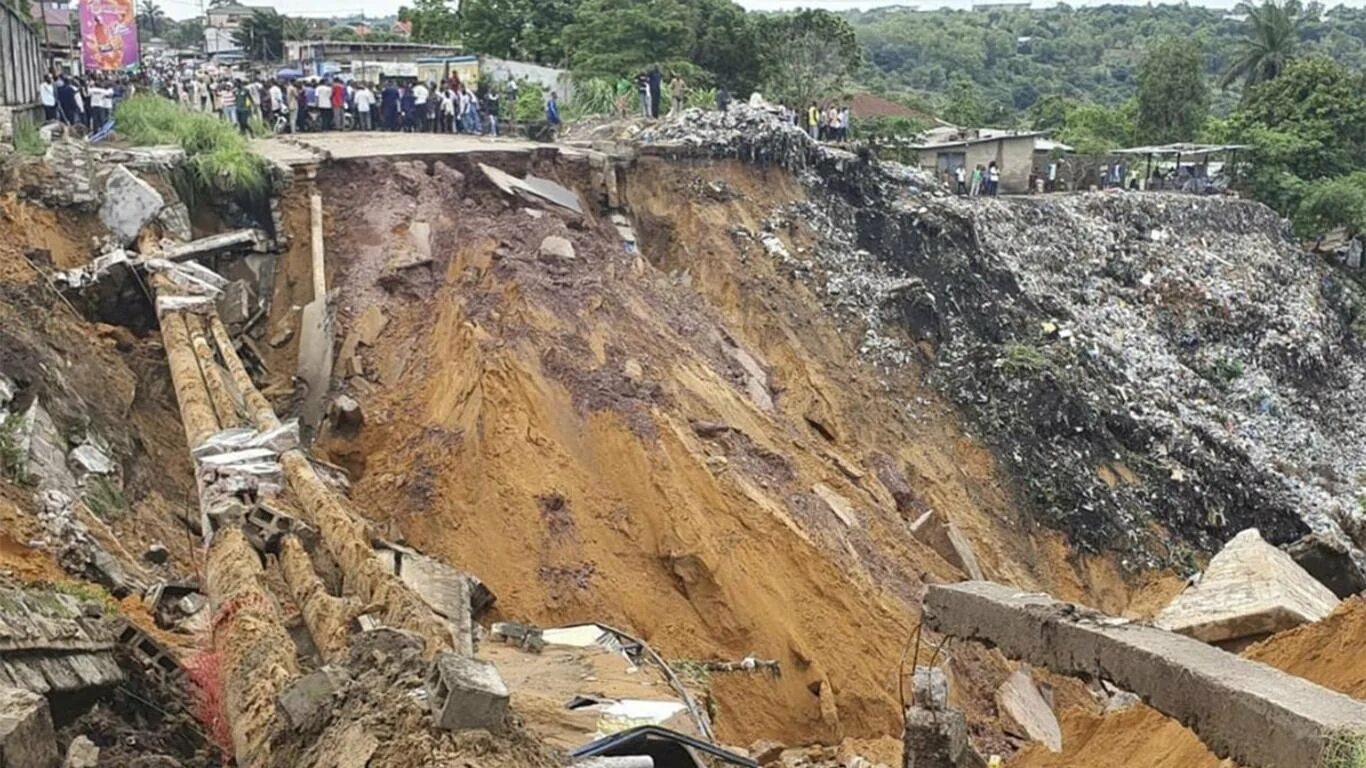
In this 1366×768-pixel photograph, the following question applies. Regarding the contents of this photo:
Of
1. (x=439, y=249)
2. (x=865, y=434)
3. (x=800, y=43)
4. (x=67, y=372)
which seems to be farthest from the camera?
(x=800, y=43)

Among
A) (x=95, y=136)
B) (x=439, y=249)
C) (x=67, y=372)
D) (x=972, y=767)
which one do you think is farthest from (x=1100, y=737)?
(x=95, y=136)

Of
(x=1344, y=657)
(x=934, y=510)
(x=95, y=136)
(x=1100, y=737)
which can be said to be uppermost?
(x=95, y=136)

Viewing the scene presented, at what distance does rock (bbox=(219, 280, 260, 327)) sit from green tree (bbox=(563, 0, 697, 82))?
1503 cm

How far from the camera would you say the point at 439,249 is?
14891 mm

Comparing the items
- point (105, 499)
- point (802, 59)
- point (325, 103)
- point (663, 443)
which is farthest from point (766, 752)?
point (802, 59)

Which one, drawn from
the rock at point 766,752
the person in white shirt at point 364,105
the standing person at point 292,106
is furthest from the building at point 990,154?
the rock at point 766,752

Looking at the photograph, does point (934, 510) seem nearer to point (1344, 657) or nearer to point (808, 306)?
point (808, 306)

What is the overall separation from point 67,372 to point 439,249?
5.20 meters

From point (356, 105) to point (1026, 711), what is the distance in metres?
14.4

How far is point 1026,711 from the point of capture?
11211mm

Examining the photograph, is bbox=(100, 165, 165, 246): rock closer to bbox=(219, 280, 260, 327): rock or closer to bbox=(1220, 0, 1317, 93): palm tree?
bbox=(219, 280, 260, 327): rock

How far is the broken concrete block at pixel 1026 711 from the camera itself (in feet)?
35.5

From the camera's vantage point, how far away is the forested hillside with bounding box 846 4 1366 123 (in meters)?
81.4

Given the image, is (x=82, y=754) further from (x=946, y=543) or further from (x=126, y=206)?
(x=946, y=543)
